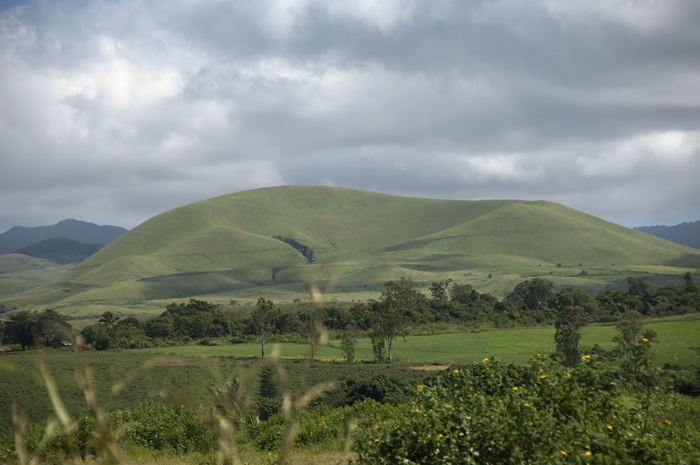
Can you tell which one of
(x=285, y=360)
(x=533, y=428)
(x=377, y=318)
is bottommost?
(x=285, y=360)

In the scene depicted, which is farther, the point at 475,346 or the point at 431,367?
the point at 475,346

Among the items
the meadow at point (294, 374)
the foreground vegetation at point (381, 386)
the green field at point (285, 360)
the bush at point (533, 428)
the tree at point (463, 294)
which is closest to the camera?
the foreground vegetation at point (381, 386)

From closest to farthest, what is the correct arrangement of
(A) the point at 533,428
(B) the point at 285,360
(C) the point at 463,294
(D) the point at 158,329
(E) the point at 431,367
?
1. (A) the point at 533,428
2. (E) the point at 431,367
3. (B) the point at 285,360
4. (D) the point at 158,329
5. (C) the point at 463,294

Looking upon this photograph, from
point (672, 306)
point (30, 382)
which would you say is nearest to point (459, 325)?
point (672, 306)

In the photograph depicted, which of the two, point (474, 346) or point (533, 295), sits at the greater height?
point (533, 295)

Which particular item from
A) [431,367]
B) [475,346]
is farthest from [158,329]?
[475,346]

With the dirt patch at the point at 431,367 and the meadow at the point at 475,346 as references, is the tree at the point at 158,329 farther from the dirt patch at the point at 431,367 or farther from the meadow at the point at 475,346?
the dirt patch at the point at 431,367

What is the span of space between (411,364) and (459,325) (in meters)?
36.1

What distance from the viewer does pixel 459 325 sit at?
112 meters

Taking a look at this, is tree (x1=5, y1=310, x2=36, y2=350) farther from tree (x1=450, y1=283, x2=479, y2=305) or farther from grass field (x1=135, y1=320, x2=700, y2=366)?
tree (x1=450, y1=283, x2=479, y2=305)

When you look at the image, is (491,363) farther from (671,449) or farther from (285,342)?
(285,342)

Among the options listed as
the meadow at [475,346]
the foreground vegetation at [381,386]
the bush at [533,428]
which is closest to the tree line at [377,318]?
the foreground vegetation at [381,386]

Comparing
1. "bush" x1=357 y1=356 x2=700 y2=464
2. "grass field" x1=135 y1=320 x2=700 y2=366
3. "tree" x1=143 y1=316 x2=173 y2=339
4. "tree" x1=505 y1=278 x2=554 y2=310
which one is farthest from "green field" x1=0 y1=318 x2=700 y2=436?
"bush" x1=357 y1=356 x2=700 y2=464

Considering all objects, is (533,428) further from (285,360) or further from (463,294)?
(463,294)
